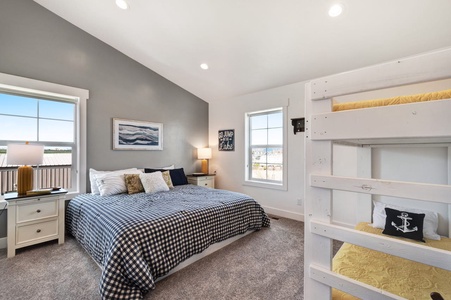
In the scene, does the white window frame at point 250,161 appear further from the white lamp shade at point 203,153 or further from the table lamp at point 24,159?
the table lamp at point 24,159

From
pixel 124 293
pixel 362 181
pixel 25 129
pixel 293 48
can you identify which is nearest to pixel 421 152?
pixel 293 48

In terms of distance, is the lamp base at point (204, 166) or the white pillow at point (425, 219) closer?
the white pillow at point (425, 219)

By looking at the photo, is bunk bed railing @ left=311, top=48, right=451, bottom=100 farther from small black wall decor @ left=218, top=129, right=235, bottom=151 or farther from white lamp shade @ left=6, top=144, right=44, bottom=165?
small black wall decor @ left=218, top=129, right=235, bottom=151

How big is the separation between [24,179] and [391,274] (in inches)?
146

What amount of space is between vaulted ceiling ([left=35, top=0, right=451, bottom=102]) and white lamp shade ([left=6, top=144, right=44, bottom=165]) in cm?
194

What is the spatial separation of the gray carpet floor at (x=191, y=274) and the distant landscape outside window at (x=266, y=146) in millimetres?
1541

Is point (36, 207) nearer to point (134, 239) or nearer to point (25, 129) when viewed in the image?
point (25, 129)

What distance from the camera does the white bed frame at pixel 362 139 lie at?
75 centimetres

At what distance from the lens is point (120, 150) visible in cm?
359

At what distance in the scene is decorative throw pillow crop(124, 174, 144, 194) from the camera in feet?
10.0

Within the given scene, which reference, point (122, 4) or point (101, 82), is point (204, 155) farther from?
point (122, 4)

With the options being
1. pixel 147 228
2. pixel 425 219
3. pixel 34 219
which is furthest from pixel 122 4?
pixel 425 219

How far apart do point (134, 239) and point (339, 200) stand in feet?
9.06

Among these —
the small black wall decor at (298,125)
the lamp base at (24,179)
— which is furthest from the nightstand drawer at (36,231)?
the small black wall decor at (298,125)
